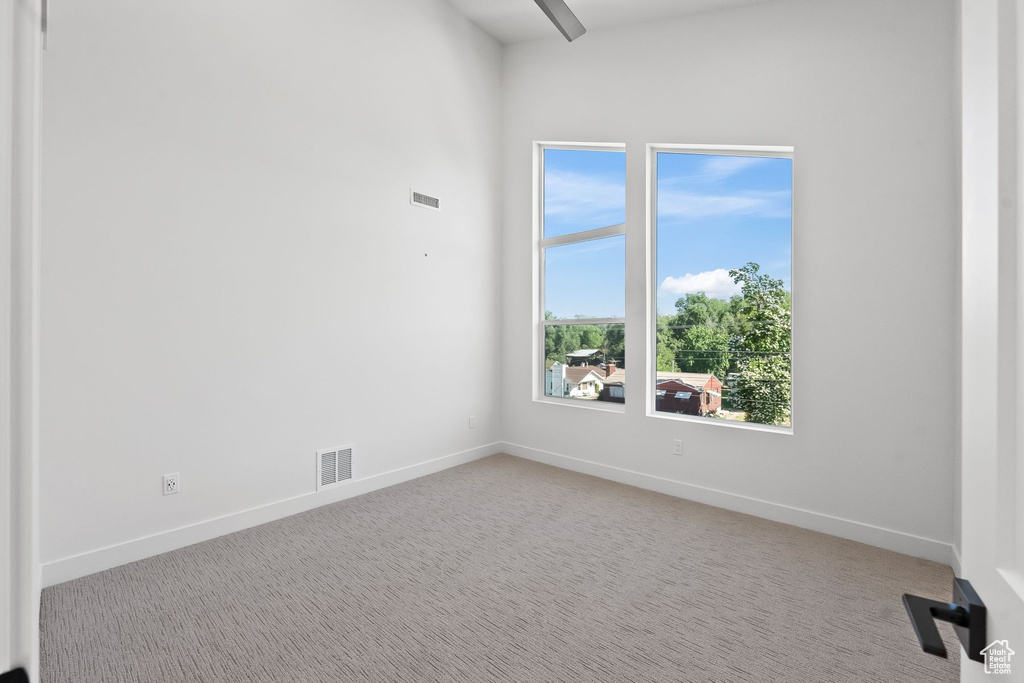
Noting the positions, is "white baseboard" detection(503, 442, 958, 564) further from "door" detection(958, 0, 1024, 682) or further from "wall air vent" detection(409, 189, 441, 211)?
"door" detection(958, 0, 1024, 682)

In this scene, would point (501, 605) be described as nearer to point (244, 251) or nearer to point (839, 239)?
point (244, 251)

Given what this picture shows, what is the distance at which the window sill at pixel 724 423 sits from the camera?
11.0ft

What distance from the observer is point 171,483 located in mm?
2811

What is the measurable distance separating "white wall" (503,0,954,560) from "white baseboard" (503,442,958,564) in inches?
0.4

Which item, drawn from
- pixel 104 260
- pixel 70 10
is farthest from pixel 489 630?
pixel 70 10

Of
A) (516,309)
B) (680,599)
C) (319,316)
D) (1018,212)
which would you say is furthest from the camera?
(516,309)

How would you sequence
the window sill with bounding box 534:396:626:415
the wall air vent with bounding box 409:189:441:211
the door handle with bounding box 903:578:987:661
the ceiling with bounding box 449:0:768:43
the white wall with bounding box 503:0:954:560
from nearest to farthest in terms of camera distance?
the door handle with bounding box 903:578:987:661 < the white wall with bounding box 503:0:954:560 < the ceiling with bounding box 449:0:768:43 < the wall air vent with bounding box 409:189:441:211 < the window sill with bounding box 534:396:626:415

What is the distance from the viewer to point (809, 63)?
10.3 ft

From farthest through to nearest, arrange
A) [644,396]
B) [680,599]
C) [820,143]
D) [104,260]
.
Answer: [644,396] → [820,143] → [104,260] → [680,599]

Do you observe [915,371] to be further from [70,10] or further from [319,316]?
[70,10]

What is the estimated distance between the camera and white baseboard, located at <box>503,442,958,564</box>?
2.81m

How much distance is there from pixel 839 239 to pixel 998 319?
2967 mm

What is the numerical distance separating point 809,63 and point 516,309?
9.13 ft

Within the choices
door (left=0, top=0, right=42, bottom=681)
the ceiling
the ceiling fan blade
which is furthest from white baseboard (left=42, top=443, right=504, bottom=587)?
the ceiling
